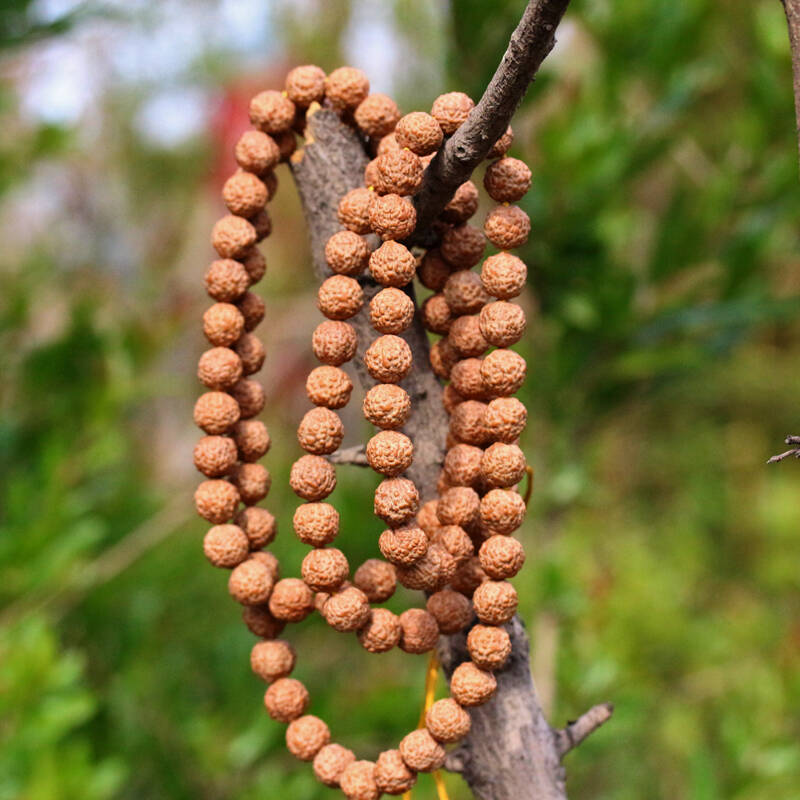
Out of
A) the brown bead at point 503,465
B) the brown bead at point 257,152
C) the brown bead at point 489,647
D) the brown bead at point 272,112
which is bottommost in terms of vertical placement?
the brown bead at point 489,647

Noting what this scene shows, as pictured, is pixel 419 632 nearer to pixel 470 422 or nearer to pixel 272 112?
pixel 470 422

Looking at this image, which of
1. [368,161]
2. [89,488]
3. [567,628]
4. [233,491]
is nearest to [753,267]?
[567,628]

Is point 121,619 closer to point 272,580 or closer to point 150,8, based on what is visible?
point 272,580

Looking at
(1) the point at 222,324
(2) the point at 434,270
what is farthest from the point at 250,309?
(2) the point at 434,270

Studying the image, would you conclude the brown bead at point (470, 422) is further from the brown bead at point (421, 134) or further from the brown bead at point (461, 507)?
the brown bead at point (421, 134)

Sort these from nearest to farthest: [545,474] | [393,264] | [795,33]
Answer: [795,33]
[393,264]
[545,474]

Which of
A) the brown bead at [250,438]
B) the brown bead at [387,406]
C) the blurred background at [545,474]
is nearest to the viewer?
the brown bead at [387,406]

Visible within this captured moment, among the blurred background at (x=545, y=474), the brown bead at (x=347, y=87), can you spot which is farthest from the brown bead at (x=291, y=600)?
the blurred background at (x=545, y=474)
